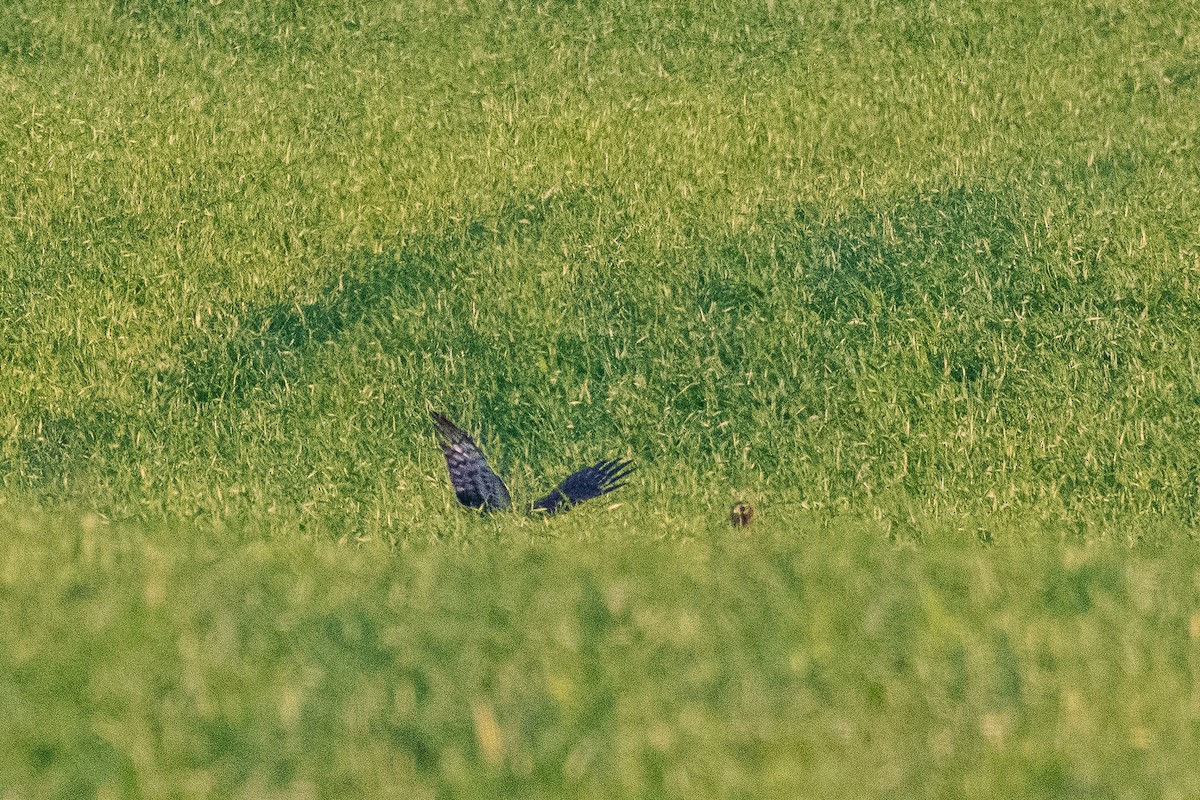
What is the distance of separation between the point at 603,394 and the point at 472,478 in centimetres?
149

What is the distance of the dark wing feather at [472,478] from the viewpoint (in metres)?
6.94

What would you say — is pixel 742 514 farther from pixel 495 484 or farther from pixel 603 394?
pixel 603 394

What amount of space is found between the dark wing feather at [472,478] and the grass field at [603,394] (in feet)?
0.30

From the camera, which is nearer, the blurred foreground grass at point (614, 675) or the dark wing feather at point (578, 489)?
the blurred foreground grass at point (614, 675)

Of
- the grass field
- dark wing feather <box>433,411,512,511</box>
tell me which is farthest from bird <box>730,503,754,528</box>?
dark wing feather <box>433,411,512,511</box>

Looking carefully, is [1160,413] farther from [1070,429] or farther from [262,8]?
[262,8]

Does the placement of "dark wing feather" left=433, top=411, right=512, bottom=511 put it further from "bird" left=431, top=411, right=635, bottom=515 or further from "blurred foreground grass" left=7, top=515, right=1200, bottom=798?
"blurred foreground grass" left=7, top=515, right=1200, bottom=798

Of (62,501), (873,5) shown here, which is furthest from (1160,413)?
(873,5)

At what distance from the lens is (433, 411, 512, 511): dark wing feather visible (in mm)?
6938

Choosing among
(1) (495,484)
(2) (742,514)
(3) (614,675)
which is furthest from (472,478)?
(3) (614,675)

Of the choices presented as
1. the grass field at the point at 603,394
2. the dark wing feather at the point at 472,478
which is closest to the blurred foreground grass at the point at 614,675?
the grass field at the point at 603,394

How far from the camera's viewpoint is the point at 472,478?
7.03m

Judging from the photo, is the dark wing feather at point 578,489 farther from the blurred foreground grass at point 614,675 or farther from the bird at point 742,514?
the blurred foreground grass at point 614,675

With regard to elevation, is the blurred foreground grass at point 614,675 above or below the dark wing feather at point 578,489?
above
